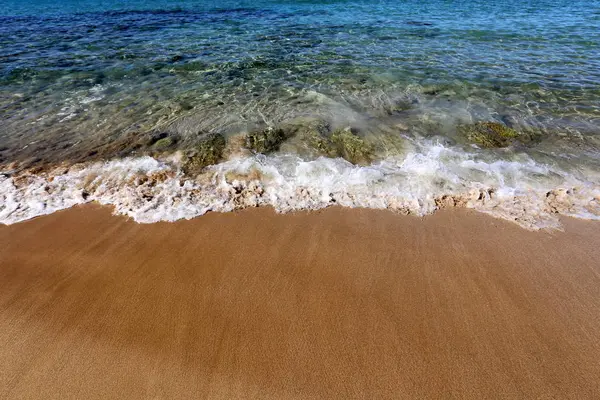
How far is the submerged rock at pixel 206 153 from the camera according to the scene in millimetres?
5948

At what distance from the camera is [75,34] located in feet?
49.2

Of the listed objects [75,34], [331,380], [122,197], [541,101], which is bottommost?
[331,380]

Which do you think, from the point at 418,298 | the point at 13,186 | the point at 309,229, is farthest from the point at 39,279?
the point at 418,298

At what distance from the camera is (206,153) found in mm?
6309

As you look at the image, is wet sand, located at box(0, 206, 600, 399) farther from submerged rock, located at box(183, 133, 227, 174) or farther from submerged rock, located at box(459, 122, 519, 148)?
submerged rock, located at box(459, 122, 519, 148)

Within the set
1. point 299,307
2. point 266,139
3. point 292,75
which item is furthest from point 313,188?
point 292,75

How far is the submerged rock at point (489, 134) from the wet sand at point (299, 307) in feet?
8.23

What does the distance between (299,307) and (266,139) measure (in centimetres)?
407

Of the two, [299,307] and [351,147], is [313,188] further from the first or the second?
[299,307]

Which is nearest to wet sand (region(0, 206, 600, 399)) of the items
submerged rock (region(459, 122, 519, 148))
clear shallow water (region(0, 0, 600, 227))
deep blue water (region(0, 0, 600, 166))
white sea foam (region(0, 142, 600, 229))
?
white sea foam (region(0, 142, 600, 229))

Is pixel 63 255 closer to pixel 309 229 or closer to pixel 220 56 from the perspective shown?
pixel 309 229

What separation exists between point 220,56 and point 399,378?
1183cm

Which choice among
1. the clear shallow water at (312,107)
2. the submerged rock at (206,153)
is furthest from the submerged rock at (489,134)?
the submerged rock at (206,153)

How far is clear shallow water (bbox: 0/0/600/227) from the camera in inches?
206
